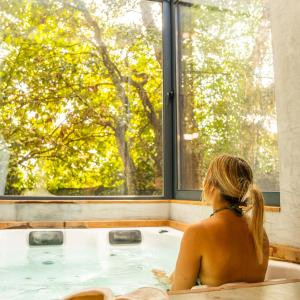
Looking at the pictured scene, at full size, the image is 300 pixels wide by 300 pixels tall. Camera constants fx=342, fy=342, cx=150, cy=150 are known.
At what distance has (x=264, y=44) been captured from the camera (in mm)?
1962

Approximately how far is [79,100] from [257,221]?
2.37m

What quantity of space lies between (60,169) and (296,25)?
7.23 ft

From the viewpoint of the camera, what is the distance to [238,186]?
113cm

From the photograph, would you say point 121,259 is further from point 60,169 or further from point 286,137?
point 286,137

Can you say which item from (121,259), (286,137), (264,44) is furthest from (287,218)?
(121,259)

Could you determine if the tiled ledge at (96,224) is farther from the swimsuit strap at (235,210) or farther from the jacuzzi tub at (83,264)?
the swimsuit strap at (235,210)

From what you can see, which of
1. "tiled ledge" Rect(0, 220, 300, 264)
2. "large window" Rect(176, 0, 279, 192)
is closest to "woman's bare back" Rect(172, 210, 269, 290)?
"large window" Rect(176, 0, 279, 192)

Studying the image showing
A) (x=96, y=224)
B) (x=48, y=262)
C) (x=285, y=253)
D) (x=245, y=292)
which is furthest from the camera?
(x=96, y=224)

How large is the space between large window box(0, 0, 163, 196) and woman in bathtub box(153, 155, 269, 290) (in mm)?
2073

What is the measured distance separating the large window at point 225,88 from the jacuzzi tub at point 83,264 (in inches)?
22.9

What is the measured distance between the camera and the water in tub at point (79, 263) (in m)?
1.69

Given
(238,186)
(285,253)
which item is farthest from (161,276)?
(238,186)

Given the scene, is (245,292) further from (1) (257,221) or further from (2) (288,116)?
(2) (288,116)

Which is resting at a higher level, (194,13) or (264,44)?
(194,13)
